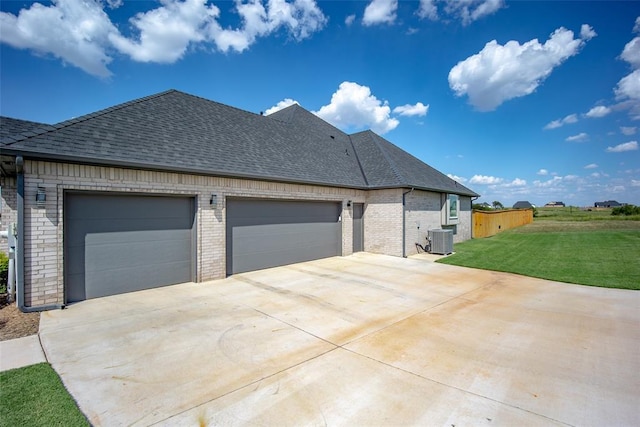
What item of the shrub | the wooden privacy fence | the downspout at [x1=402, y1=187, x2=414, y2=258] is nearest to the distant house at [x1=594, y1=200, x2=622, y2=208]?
the shrub

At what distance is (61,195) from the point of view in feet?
19.5

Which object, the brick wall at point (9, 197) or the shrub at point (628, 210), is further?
the shrub at point (628, 210)

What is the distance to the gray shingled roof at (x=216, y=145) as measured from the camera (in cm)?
635

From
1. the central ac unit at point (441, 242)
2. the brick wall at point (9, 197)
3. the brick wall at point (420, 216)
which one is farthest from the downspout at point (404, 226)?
the brick wall at point (9, 197)

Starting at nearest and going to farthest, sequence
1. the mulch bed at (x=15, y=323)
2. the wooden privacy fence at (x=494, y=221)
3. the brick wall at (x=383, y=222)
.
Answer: the mulch bed at (x=15, y=323) < the brick wall at (x=383, y=222) < the wooden privacy fence at (x=494, y=221)

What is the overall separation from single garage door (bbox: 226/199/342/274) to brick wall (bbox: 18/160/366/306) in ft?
1.69

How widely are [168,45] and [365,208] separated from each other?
35.1ft

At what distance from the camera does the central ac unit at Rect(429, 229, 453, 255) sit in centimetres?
1334

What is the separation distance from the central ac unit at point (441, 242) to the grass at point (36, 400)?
13434mm

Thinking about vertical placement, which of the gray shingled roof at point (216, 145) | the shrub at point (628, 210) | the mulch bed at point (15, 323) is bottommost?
the mulch bed at point (15, 323)

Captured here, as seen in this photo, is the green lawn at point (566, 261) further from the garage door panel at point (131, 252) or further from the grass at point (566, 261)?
the garage door panel at point (131, 252)

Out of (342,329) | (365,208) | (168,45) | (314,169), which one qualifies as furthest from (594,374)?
(168,45)

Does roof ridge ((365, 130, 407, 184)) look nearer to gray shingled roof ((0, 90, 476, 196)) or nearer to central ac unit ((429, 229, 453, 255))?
gray shingled roof ((0, 90, 476, 196))

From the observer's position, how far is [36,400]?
2.88 metres
